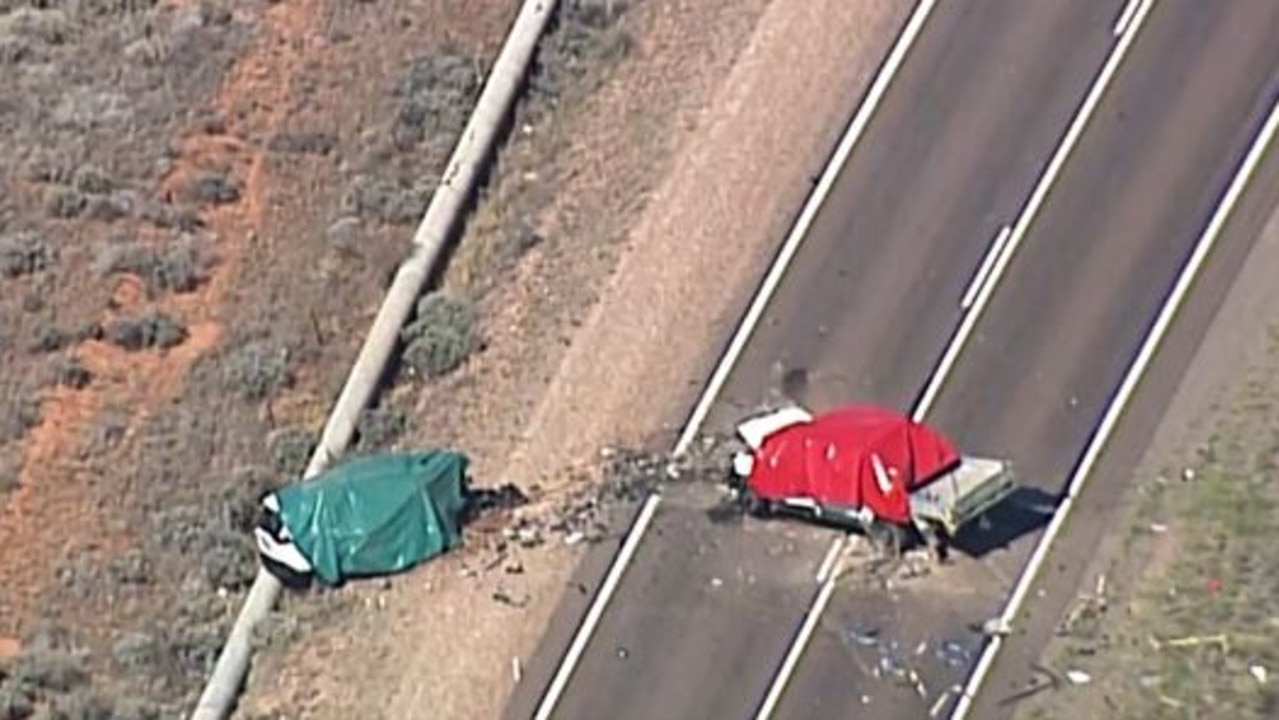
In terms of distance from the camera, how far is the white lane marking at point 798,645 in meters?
38.5

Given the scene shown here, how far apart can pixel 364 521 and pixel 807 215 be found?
25.7ft

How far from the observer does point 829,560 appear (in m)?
40.2

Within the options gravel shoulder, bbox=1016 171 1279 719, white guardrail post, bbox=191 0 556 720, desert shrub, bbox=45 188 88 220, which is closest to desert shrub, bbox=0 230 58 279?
desert shrub, bbox=45 188 88 220

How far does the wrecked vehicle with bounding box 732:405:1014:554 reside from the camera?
129 ft

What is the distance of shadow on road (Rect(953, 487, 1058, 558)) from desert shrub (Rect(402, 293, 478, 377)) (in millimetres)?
7610

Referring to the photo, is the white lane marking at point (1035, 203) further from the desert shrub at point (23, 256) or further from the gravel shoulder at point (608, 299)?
the desert shrub at point (23, 256)

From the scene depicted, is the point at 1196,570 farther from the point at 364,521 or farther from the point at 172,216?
the point at 172,216

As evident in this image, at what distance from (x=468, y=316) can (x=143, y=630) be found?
6.32 meters

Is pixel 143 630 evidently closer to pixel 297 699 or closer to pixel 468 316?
pixel 297 699

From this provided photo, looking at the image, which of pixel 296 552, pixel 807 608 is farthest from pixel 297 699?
pixel 807 608

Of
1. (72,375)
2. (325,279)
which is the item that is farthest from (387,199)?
(72,375)

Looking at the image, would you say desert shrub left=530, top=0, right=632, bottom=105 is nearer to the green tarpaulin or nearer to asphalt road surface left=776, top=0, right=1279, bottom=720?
asphalt road surface left=776, top=0, right=1279, bottom=720

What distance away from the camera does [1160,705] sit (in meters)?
37.1

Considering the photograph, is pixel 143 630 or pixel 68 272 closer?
pixel 143 630
